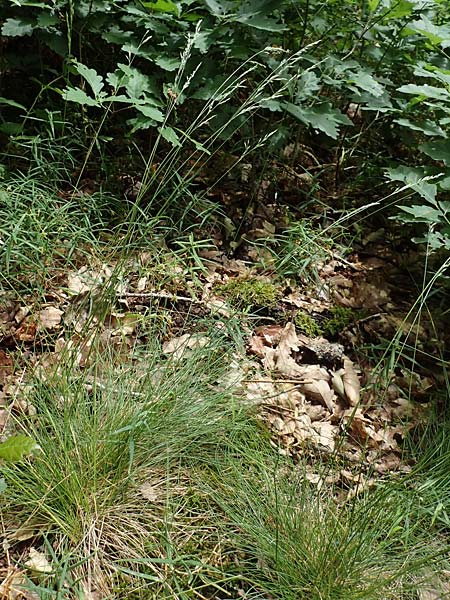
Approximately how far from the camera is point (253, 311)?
9.82 ft

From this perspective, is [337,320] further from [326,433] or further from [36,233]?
[36,233]

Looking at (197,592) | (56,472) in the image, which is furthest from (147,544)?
(56,472)

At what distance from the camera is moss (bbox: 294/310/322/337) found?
2949 mm

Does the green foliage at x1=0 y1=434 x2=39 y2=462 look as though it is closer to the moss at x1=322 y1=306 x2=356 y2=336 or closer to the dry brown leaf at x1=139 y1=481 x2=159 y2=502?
the dry brown leaf at x1=139 y1=481 x2=159 y2=502

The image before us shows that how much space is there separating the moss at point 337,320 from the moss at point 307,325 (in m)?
0.04

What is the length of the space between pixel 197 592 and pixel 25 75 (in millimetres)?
3095

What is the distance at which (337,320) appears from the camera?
3021 millimetres

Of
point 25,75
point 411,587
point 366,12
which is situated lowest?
point 411,587

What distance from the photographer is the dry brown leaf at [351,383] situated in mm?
2671

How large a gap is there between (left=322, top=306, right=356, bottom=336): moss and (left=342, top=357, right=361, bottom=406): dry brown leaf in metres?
0.18

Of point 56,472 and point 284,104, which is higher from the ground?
point 284,104

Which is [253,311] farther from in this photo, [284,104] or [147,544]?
[147,544]

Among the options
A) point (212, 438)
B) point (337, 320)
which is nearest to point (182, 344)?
point (212, 438)

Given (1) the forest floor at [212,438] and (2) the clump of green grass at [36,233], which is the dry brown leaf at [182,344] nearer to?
(1) the forest floor at [212,438]
